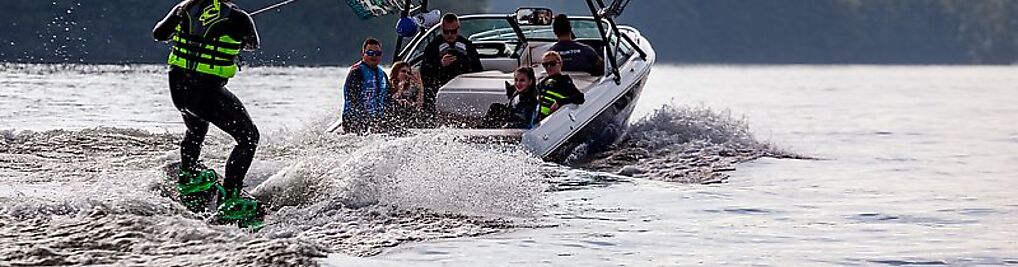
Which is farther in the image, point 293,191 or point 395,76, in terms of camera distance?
point 395,76

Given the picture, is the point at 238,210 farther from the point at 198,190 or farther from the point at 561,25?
the point at 561,25

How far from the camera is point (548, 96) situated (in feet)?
38.4

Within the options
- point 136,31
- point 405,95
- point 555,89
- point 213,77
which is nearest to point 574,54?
point 555,89

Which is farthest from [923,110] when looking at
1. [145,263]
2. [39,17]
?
[39,17]

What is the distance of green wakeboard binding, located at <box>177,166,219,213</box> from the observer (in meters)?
7.85

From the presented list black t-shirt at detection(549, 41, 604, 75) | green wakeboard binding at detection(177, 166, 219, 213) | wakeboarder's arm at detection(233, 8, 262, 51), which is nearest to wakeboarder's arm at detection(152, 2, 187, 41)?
wakeboarder's arm at detection(233, 8, 262, 51)

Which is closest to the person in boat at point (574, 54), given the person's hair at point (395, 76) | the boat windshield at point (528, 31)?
the boat windshield at point (528, 31)

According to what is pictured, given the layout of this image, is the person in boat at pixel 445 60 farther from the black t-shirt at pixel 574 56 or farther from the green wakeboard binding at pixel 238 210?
the green wakeboard binding at pixel 238 210

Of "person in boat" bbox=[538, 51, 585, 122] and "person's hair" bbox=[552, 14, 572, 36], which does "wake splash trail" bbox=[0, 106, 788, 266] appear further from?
"person's hair" bbox=[552, 14, 572, 36]

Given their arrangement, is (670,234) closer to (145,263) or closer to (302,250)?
(302,250)

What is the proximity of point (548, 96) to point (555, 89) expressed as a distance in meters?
0.08

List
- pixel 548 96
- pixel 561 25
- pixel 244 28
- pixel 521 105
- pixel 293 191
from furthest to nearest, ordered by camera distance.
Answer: pixel 561 25, pixel 548 96, pixel 521 105, pixel 293 191, pixel 244 28

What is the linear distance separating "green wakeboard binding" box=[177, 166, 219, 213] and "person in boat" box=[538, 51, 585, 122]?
13.5 feet

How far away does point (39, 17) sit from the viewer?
1708 inches
